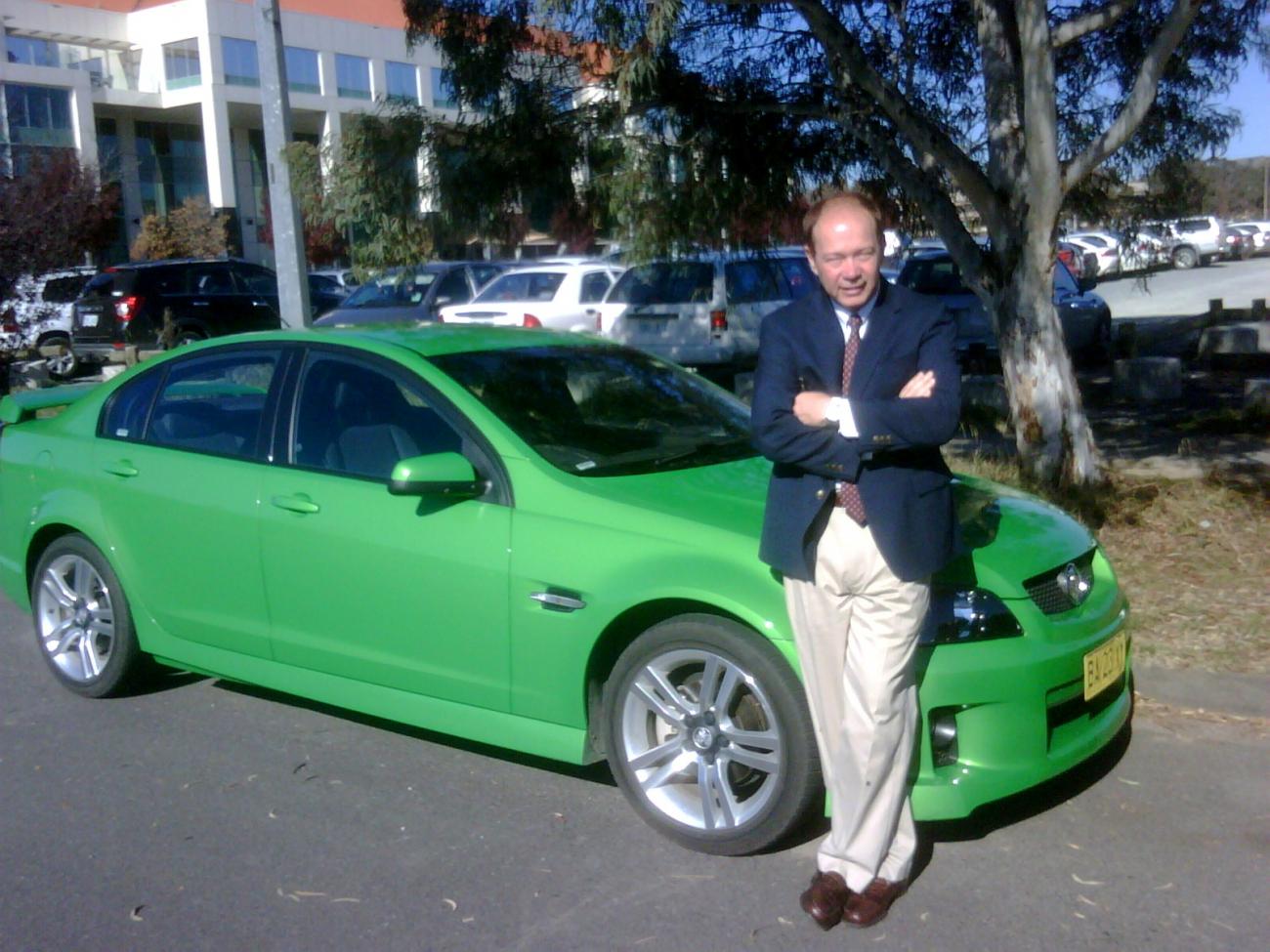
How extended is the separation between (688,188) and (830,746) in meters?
5.76

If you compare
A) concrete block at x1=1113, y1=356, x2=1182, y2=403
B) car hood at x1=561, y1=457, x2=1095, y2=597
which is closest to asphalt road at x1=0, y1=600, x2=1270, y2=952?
car hood at x1=561, y1=457, x2=1095, y2=597

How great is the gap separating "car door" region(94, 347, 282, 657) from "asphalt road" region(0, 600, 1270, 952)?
543 mm

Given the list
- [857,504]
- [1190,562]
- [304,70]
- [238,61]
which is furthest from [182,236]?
[857,504]

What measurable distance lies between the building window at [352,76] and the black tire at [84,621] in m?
51.3

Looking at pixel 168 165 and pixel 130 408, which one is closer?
pixel 130 408

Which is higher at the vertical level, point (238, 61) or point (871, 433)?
point (238, 61)

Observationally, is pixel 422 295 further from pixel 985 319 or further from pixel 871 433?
pixel 871 433

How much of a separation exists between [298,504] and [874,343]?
2435 millimetres

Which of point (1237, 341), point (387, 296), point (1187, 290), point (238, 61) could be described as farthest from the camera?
point (238, 61)

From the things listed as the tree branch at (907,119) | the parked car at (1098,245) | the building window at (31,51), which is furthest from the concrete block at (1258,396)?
the building window at (31,51)

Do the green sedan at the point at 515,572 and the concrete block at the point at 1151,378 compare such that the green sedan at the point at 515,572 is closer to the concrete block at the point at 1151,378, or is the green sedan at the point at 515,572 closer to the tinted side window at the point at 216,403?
the tinted side window at the point at 216,403

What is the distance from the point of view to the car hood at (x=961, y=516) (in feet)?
14.4

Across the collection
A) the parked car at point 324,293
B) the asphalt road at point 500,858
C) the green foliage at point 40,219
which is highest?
the green foliage at point 40,219

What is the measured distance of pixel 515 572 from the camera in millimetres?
4719
